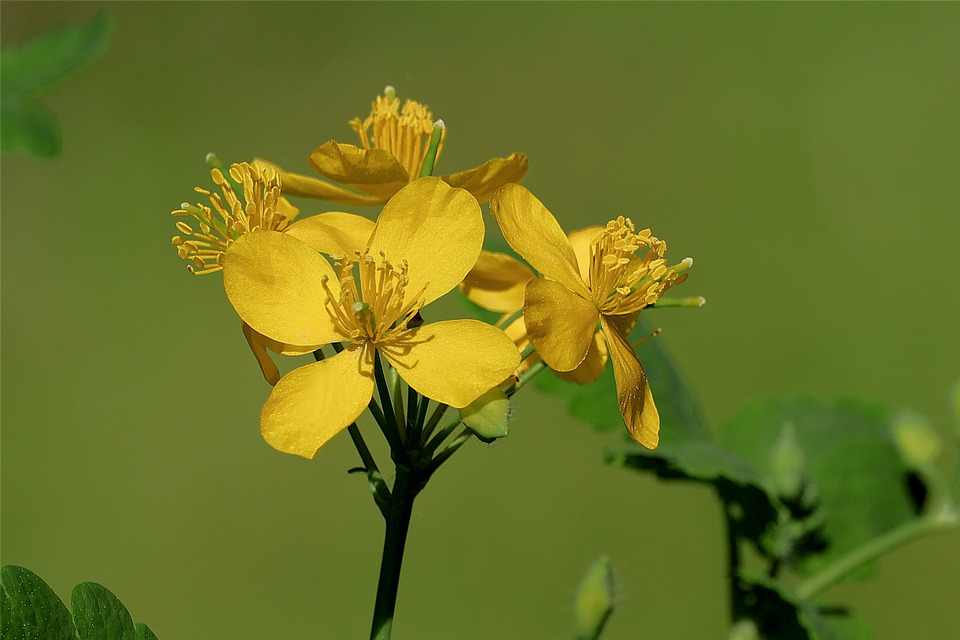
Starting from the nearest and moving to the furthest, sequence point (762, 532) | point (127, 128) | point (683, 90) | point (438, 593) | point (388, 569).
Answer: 1. point (388, 569)
2. point (762, 532)
3. point (438, 593)
4. point (127, 128)
5. point (683, 90)

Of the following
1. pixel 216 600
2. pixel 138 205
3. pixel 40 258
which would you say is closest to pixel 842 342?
pixel 216 600

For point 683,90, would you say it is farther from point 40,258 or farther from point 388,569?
point 388,569

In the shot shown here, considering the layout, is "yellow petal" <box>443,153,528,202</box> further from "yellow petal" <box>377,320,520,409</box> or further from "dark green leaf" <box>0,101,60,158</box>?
"dark green leaf" <box>0,101,60,158</box>

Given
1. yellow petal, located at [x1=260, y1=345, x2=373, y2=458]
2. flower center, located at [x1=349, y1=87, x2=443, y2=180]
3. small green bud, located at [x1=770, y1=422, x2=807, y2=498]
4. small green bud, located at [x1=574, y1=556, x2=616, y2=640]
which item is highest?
flower center, located at [x1=349, y1=87, x2=443, y2=180]

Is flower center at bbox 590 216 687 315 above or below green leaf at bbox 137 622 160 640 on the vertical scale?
above

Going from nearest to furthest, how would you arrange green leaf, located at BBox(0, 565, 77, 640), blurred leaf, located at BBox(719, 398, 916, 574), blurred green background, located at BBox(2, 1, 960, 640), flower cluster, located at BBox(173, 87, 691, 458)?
green leaf, located at BBox(0, 565, 77, 640) < flower cluster, located at BBox(173, 87, 691, 458) < blurred leaf, located at BBox(719, 398, 916, 574) < blurred green background, located at BBox(2, 1, 960, 640)

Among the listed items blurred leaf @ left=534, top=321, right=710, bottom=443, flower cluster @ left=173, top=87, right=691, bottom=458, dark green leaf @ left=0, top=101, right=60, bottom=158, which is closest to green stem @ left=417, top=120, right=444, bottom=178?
flower cluster @ left=173, top=87, right=691, bottom=458
